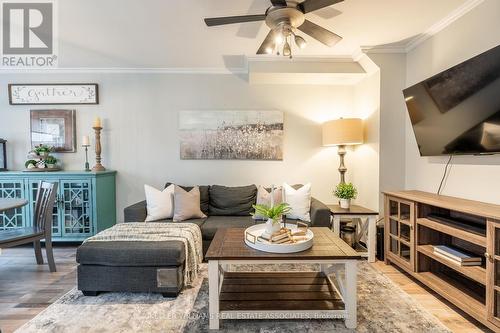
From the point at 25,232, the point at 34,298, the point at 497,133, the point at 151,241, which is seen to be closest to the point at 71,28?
the point at 25,232

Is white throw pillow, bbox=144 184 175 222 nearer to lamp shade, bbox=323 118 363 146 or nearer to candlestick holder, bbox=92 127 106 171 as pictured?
candlestick holder, bbox=92 127 106 171

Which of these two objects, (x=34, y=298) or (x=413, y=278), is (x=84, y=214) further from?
(x=413, y=278)

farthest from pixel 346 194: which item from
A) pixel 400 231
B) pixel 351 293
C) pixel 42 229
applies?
pixel 42 229

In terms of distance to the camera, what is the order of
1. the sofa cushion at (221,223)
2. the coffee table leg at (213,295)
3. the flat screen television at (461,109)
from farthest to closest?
the sofa cushion at (221,223) < the flat screen television at (461,109) < the coffee table leg at (213,295)

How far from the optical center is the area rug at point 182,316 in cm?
192

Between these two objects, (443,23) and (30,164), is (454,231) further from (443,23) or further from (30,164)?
(30,164)

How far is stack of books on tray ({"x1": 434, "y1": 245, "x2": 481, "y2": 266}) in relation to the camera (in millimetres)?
2084

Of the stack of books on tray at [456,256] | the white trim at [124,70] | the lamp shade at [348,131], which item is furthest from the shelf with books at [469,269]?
the white trim at [124,70]

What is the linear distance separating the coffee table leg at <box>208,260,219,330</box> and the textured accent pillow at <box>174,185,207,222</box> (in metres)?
1.52

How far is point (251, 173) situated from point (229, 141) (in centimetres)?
57

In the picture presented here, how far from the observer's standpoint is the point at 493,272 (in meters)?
1.81

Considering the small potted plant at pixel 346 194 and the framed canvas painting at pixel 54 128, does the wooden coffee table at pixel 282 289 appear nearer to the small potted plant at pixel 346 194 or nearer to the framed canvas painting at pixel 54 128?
the small potted plant at pixel 346 194

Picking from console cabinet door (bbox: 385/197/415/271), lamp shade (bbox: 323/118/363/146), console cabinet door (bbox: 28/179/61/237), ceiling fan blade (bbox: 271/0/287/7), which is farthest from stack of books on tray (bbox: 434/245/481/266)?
console cabinet door (bbox: 28/179/61/237)

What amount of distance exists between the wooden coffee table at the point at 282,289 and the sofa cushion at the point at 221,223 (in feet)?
2.73
